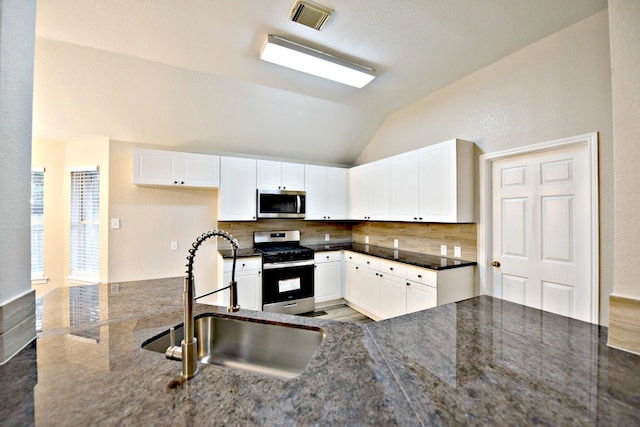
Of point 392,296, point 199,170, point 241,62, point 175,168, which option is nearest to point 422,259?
point 392,296

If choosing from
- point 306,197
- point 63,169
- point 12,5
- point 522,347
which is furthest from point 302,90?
point 63,169

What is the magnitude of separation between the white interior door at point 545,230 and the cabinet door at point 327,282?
211 cm

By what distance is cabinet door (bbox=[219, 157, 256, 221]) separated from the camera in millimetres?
3701

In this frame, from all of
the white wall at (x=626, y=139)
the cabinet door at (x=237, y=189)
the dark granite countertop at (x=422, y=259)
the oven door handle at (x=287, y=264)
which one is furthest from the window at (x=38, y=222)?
the white wall at (x=626, y=139)

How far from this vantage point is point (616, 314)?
3.20 feet

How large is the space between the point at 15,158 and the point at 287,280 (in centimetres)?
305

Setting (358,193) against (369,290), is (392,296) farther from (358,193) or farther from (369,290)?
(358,193)

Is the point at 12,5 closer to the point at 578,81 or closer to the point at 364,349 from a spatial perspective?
the point at 364,349

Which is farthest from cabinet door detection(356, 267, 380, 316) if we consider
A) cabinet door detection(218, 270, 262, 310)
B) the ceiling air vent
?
the ceiling air vent

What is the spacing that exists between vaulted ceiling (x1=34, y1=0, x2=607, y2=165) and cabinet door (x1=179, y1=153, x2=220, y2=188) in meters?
0.35

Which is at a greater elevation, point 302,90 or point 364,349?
point 302,90

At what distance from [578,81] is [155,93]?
4238mm

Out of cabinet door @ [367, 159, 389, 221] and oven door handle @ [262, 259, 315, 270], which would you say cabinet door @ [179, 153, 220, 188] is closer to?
oven door handle @ [262, 259, 315, 270]

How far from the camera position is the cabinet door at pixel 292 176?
4082mm
